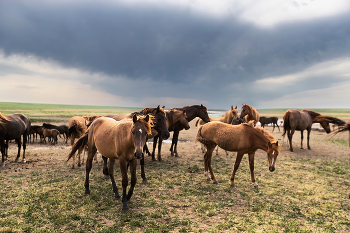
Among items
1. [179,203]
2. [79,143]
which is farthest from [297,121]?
[79,143]

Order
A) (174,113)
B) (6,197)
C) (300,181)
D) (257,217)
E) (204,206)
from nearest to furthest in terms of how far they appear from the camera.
→ (257,217) < (204,206) < (6,197) < (300,181) < (174,113)

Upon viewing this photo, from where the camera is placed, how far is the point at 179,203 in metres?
5.30

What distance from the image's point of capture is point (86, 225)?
13.5ft

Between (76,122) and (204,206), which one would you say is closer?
(204,206)

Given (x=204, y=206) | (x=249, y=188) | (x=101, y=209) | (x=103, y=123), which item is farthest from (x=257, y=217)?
(x=103, y=123)

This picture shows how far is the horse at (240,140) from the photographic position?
6261mm

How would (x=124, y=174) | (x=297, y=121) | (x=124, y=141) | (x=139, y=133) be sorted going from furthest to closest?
(x=297, y=121)
(x=124, y=174)
(x=124, y=141)
(x=139, y=133)

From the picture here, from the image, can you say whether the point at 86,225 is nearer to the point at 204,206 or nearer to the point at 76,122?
the point at 204,206

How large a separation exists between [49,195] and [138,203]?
2632mm

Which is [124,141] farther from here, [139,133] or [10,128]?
[10,128]

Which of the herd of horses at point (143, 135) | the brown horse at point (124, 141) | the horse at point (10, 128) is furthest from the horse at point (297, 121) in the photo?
the horse at point (10, 128)

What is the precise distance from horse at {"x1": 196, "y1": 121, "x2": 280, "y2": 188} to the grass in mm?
1075

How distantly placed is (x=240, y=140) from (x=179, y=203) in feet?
9.34

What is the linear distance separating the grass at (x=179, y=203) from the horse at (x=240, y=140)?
108cm
